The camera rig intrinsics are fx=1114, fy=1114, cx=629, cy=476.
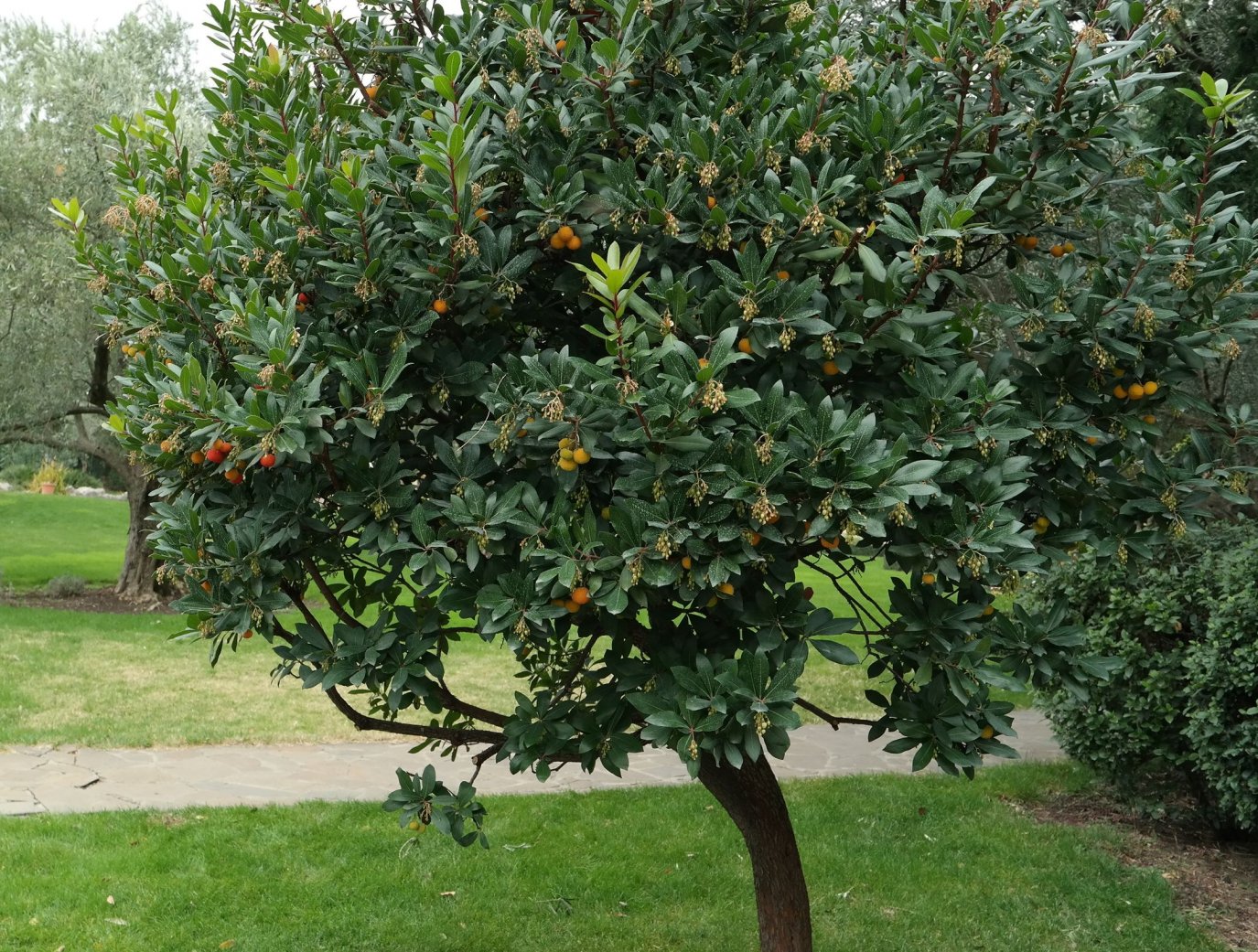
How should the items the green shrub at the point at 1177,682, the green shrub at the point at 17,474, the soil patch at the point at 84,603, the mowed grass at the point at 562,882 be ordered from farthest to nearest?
the green shrub at the point at 17,474, the soil patch at the point at 84,603, the green shrub at the point at 1177,682, the mowed grass at the point at 562,882

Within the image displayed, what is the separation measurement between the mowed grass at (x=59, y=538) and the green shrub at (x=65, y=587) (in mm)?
833

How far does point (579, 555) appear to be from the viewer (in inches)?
106

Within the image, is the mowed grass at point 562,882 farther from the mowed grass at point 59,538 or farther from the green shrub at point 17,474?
the green shrub at point 17,474

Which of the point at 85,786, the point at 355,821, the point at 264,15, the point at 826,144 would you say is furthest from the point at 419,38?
the point at 85,786

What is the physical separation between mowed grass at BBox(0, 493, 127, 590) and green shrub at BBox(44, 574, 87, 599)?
83 centimetres

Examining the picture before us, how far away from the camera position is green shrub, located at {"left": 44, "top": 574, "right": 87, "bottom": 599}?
55.2ft

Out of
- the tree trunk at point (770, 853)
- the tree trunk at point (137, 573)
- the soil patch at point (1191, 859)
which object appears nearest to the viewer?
the tree trunk at point (770, 853)

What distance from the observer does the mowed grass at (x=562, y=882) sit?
17.7 feet

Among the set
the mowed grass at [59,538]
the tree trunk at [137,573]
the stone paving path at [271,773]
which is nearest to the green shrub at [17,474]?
the mowed grass at [59,538]

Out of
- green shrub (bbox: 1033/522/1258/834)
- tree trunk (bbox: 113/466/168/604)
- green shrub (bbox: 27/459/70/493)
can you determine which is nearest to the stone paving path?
green shrub (bbox: 1033/522/1258/834)

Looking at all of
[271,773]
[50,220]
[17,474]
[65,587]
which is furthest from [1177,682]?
[17,474]

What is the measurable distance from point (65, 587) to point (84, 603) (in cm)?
106

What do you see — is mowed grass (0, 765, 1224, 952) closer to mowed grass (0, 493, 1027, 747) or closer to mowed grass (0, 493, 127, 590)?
mowed grass (0, 493, 1027, 747)

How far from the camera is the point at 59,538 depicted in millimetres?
24172
